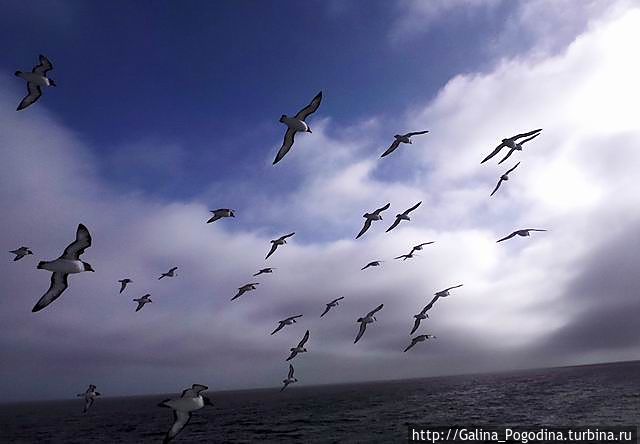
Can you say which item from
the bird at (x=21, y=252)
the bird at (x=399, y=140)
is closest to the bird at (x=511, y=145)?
the bird at (x=399, y=140)

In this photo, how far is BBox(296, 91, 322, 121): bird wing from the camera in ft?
89.8

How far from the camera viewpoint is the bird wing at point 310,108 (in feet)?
89.8

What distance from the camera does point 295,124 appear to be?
28.2m

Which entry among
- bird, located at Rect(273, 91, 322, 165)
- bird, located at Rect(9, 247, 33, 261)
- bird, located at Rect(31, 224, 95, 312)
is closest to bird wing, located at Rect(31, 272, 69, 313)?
bird, located at Rect(31, 224, 95, 312)

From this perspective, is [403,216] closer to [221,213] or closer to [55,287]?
[221,213]

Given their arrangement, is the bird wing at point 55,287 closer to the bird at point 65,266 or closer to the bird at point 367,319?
the bird at point 65,266

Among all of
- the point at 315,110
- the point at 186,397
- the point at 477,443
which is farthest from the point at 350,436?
the point at 315,110

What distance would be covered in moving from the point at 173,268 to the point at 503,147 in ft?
99.1

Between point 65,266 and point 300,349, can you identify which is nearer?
point 65,266

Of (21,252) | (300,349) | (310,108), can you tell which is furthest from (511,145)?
(21,252)

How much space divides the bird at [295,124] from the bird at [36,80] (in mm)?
14311

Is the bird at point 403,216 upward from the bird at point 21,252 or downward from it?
upward

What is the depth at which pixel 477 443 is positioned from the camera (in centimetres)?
4928

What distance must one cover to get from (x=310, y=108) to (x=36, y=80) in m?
16.6
